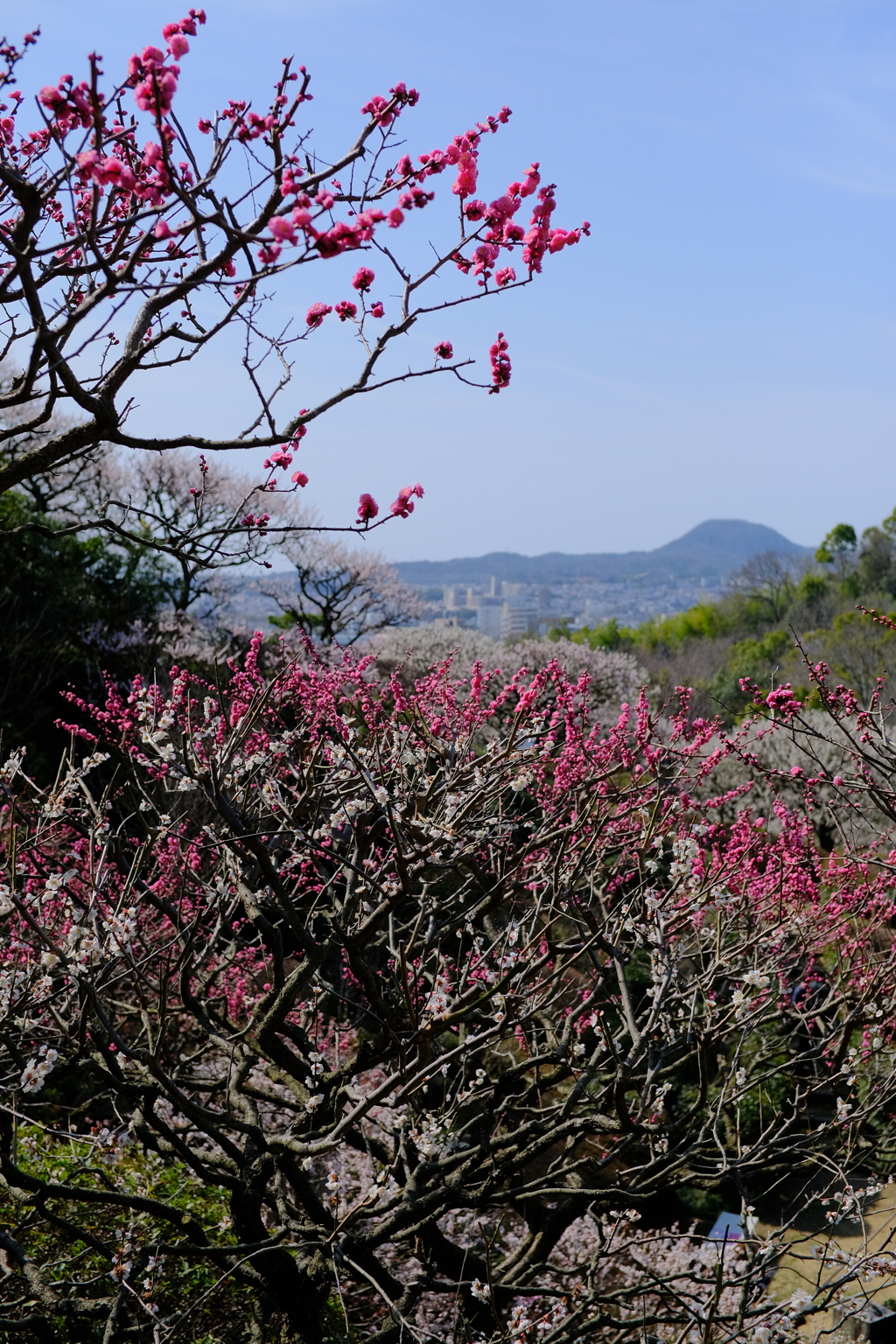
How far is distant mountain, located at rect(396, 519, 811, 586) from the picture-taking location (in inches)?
5017

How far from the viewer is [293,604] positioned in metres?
22.1

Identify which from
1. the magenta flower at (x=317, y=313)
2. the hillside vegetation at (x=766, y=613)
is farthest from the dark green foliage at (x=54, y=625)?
the hillside vegetation at (x=766, y=613)

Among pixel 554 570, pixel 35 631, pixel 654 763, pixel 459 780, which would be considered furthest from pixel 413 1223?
pixel 554 570

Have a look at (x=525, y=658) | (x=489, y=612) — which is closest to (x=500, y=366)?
(x=525, y=658)

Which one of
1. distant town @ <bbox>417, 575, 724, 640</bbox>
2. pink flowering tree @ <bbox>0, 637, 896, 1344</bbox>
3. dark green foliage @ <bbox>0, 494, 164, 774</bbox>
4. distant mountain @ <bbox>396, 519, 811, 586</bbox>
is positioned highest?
distant mountain @ <bbox>396, 519, 811, 586</bbox>

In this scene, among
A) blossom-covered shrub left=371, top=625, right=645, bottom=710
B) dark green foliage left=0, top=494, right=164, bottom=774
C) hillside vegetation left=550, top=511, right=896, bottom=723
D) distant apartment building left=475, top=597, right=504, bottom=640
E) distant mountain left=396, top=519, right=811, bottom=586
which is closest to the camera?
dark green foliage left=0, top=494, right=164, bottom=774

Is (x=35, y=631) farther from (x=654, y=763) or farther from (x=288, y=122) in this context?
(x=288, y=122)

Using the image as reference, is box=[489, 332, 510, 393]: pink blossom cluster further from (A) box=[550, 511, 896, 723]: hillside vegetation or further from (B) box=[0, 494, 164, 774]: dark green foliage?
(A) box=[550, 511, 896, 723]: hillside vegetation

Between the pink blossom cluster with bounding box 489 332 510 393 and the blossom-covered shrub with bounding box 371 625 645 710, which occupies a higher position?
the pink blossom cluster with bounding box 489 332 510 393

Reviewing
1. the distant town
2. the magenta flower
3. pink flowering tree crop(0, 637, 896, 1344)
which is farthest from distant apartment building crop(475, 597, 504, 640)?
the magenta flower

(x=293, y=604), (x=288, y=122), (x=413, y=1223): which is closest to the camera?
(x=288, y=122)

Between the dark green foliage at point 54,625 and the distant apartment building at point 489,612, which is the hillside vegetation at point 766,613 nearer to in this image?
the dark green foliage at point 54,625

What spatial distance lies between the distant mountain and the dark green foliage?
8962cm

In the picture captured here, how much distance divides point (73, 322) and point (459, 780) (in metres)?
1.96
